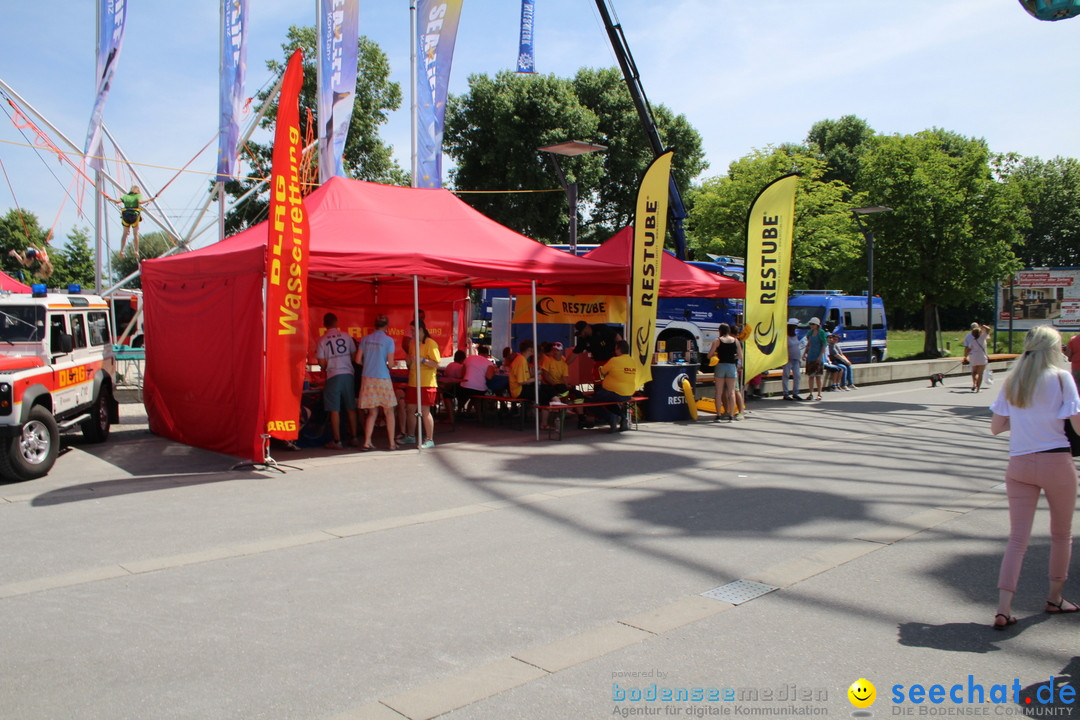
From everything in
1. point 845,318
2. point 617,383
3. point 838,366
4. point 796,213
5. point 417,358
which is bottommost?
point 838,366

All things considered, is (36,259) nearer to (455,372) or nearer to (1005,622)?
(455,372)

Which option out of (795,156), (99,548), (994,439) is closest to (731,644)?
(99,548)

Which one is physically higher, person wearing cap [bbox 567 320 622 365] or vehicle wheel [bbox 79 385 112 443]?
person wearing cap [bbox 567 320 622 365]

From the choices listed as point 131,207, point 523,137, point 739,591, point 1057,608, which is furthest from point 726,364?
point 523,137

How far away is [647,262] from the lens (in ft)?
41.2

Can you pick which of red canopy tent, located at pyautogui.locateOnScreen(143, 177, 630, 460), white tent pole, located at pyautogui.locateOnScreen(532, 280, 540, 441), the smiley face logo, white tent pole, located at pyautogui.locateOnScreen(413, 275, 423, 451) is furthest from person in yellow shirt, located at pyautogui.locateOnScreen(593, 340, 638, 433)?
the smiley face logo

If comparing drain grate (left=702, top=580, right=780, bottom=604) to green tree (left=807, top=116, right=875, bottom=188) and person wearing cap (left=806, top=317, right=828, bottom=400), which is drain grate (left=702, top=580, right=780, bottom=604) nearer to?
person wearing cap (left=806, top=317, right=828, bottom=400)

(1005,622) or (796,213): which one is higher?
(796,213)

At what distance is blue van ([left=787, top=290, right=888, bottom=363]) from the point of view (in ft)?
90.2

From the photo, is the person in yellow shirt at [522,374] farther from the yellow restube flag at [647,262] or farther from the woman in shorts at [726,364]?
the woman in shorts at [726,364]

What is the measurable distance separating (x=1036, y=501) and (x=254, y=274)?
795 cm

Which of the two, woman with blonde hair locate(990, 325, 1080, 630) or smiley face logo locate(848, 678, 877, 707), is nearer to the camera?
smiley face logo locate(848, 678, 877, 707)

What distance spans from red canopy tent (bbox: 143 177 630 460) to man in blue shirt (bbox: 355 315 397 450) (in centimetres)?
87

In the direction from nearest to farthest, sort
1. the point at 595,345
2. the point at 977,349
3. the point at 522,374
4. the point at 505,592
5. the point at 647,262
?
the point at 505,592 < the point at 522,374 < the point at 647,262 < the point at 595,345 < the point at 977,349
